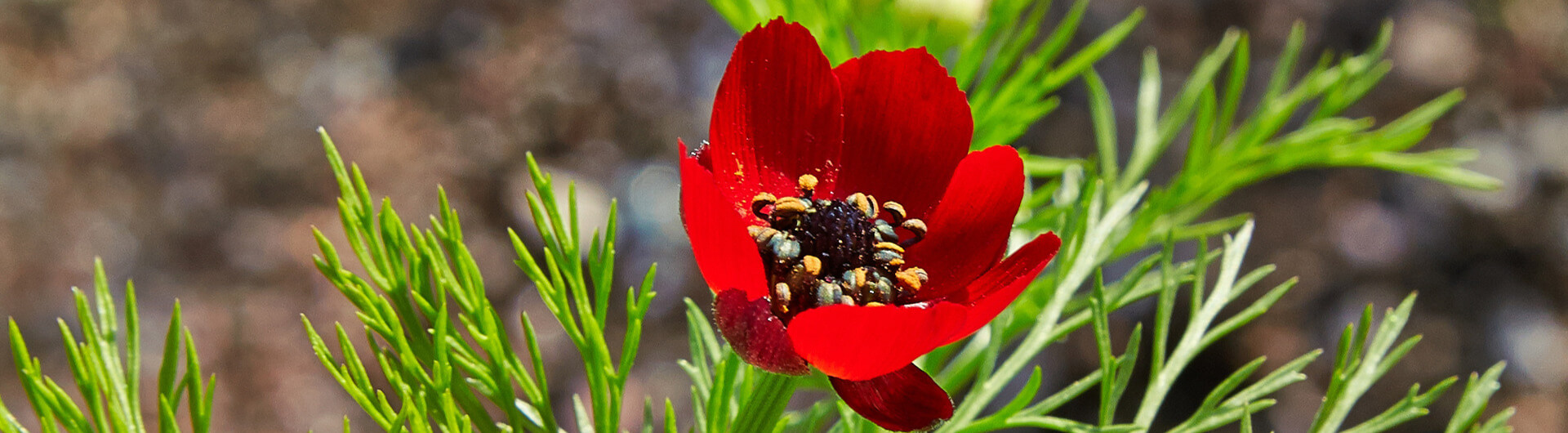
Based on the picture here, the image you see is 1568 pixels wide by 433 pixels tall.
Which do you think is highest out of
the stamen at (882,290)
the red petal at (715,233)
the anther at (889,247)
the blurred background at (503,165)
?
the blurred background at (503,165)

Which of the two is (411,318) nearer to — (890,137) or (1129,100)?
(890,137)

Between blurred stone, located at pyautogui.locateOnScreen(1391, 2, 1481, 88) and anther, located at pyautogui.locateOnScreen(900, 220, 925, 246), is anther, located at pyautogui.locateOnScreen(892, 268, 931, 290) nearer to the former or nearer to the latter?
anther, located at pyautogui.locateOnScreen(900, 220, 925, 246)

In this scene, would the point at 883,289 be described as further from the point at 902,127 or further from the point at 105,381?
the point at 105,381

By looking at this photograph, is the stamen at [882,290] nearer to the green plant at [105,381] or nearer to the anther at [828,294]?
the anther at [828,294]

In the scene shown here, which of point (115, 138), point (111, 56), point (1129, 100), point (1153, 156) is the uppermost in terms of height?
point (1129, 100)

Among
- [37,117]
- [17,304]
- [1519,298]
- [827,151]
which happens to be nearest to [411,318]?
[827,151]

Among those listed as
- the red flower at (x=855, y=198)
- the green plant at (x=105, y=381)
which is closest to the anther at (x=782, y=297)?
the red flower at (x=855, y=198)

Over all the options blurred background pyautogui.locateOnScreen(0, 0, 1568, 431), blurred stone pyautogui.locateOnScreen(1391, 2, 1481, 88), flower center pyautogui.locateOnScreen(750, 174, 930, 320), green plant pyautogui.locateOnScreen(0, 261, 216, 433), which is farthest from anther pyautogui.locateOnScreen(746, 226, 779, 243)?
blurred stone pyautogui.locateOnScreen(1391, 2, 1481, 88)
